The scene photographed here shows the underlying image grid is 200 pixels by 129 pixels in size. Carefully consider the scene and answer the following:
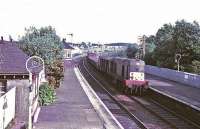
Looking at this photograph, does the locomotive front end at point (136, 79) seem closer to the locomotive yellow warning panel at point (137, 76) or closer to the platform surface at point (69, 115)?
the locomotive yellow warning panel at point (137, 76)

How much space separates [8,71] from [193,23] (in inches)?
1486

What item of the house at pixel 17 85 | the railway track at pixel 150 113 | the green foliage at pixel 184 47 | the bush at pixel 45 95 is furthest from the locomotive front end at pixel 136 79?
the house at pixel 17 85

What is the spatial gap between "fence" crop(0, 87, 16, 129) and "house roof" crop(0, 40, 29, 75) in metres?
1.35

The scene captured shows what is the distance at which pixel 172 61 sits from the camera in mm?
59281

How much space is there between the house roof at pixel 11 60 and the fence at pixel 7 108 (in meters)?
1.35

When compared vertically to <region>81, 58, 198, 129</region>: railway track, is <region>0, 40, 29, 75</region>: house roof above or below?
above

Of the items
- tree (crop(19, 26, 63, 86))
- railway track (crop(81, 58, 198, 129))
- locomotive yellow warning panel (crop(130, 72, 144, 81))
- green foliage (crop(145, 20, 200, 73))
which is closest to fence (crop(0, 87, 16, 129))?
railway track (crop(81, 58, 198, 129))

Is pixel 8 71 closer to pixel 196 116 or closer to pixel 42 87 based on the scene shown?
pixel 42 87

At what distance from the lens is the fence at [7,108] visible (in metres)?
→ 18.6

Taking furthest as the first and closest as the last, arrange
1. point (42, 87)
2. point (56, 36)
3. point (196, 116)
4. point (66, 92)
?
point (56, 36) < point (66, 92) < point (42, 87) < point (196, 116)

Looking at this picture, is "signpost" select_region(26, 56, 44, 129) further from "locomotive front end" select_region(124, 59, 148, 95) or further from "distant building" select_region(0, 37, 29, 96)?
"locomotive front end" select_region(124, 59, 148, 95)

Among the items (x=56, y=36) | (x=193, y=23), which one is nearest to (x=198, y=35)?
(x=193, y=23)

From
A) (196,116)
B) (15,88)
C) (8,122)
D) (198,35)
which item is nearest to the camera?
(8,122)

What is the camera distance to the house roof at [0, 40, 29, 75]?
24.7m
